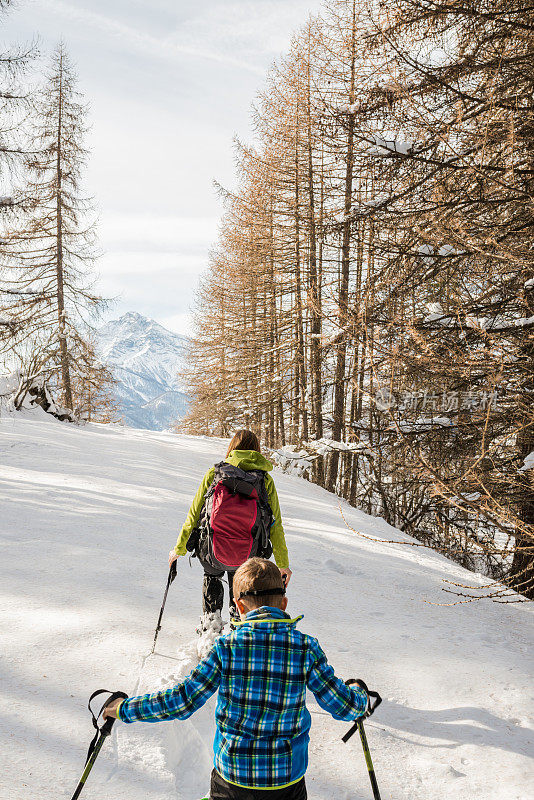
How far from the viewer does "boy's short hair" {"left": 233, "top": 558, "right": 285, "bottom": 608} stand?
6.57 feet

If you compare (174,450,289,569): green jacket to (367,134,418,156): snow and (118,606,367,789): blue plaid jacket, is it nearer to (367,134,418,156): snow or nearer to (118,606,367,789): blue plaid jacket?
(118,606,367,789): blue plaid jacket

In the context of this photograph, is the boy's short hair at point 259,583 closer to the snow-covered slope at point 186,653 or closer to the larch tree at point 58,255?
the snow-covered slope at point 186,653

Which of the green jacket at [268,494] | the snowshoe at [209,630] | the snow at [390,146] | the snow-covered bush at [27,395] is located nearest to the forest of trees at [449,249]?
the snow at [390,146]

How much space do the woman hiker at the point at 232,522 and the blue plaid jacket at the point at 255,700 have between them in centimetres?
133

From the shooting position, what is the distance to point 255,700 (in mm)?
1860

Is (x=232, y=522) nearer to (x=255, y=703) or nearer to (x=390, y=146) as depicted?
(x=255, y=703)

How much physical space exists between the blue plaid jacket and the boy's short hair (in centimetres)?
6

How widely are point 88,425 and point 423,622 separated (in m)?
12.6

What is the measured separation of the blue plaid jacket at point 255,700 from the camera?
1.84 m

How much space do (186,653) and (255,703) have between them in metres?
2.30

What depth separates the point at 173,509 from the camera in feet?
25.6

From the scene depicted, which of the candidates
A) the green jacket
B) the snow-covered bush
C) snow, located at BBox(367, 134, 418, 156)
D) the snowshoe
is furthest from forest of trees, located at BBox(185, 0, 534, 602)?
the snow-covered bush

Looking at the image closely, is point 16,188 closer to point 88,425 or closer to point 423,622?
point 88,425
